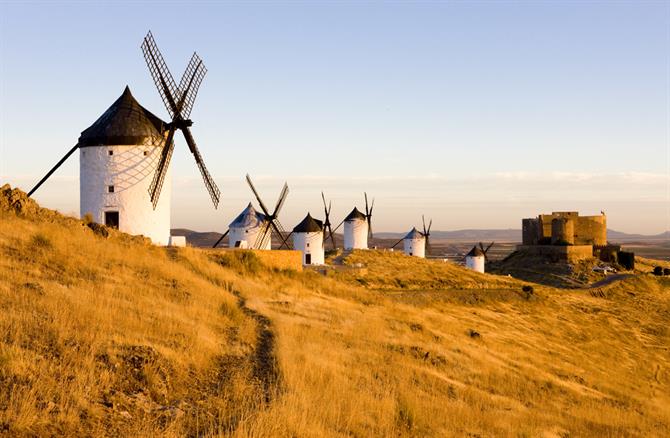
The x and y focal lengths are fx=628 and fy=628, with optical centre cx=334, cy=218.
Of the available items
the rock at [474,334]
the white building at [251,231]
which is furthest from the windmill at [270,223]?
the rock at [474,334]

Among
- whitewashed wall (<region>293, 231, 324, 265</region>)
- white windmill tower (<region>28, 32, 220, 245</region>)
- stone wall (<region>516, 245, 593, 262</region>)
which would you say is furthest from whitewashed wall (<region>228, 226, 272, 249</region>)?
stone wall (<region>516, 245, 593, 262</region>)

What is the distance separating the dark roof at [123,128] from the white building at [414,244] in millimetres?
38717

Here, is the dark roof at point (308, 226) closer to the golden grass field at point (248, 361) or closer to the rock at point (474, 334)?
the golden grass field at point (248, 361)

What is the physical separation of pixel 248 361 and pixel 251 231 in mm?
30580

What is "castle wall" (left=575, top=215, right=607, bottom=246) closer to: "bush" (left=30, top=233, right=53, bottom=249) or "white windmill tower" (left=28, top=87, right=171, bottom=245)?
"white windmill tower" (left=28, top=87, right=171, bottom=245)

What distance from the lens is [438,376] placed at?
39.0ft

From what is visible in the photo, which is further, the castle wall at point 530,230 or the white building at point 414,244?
the white building at point 414,244

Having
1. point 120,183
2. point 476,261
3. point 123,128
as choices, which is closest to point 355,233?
point 476,261

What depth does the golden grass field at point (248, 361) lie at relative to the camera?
6.77m

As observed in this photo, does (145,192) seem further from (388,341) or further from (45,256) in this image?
(388,341)

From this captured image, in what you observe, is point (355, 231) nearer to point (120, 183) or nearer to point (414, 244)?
point (414, 244)

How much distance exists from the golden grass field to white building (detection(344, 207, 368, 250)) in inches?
1280

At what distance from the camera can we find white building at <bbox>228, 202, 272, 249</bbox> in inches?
1563

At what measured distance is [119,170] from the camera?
23938 mm
